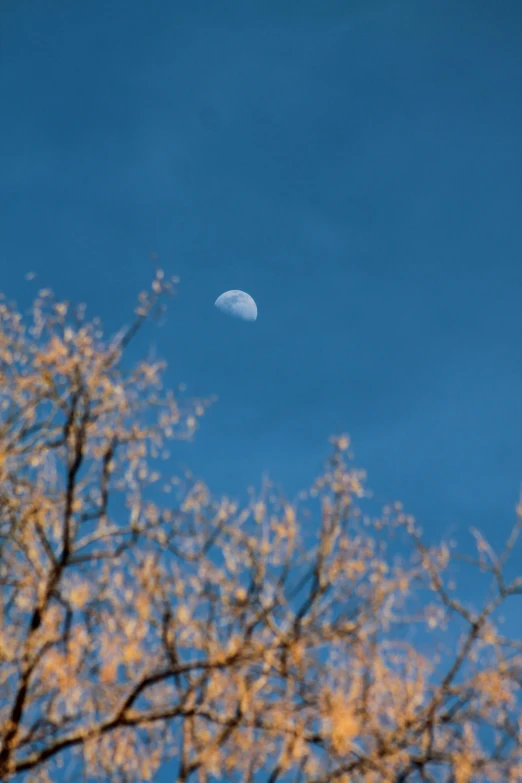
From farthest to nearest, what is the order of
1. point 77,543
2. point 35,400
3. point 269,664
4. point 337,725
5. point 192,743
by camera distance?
point 35,400, point 192,743, point 77,543, point 269,664, point 337,725

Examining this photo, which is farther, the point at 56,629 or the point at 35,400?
the point at 35,400

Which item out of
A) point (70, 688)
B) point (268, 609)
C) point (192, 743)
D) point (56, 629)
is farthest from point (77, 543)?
point (192, 743)

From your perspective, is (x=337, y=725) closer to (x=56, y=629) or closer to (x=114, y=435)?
(x=56, y=629)

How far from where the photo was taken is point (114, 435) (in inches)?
290

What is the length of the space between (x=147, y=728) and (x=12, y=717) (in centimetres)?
166

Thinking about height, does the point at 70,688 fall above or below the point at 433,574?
below

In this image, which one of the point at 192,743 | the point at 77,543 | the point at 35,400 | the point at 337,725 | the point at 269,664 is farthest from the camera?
the point at 35,400

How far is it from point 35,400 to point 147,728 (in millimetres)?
3268

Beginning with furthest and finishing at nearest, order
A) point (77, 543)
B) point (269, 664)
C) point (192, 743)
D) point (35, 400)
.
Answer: point (35, 400)
point (192, 743)
point (77, 543)
point (269, 664)

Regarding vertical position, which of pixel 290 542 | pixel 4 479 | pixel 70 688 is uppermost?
pixel 4 479

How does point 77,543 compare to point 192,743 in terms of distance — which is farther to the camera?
point 192,743

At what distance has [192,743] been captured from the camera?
23.6 ft

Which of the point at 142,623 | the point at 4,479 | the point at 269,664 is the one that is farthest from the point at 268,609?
the point at 4,479

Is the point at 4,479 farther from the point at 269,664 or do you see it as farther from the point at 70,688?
the point at 269,664
